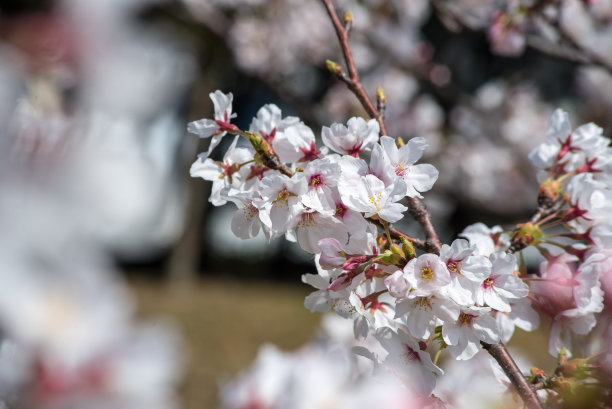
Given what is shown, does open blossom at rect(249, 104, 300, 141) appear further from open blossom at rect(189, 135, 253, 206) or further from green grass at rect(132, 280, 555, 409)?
green grass at rect(132, 280, 555, 409)

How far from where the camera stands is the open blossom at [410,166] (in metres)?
0.88

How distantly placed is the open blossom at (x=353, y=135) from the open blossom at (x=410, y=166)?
48 millimetres

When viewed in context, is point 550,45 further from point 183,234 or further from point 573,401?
point 183,234

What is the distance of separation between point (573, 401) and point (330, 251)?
370 millimetres

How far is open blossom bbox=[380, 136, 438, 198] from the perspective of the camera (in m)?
0.88

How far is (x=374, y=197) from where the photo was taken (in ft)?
2.78

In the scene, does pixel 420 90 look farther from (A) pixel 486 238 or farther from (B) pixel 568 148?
(A) pixel 486 238

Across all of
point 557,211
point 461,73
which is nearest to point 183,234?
point 461,73

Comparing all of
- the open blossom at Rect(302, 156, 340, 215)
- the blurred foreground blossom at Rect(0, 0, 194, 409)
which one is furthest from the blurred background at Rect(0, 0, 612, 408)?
the open blossom at Rect(302, 156, 340, 215)

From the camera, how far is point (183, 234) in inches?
359

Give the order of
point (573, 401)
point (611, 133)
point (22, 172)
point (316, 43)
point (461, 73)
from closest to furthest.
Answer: point (22, 172)
point (573, 401)
point (611, 133)
point (316, 43)
point (461, 73)

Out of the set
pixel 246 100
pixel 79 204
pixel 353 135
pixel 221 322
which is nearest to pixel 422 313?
pixel 353 135

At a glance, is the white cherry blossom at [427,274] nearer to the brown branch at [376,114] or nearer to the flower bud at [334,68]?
the brown branch at [376,114]

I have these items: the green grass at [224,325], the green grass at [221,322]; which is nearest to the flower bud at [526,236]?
the green grass at [224,325]
